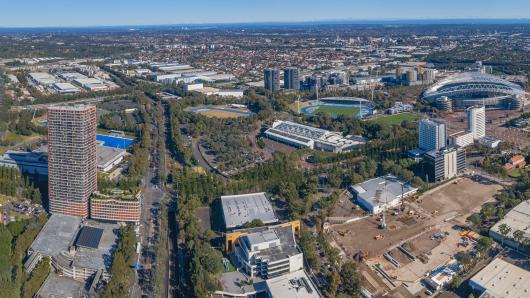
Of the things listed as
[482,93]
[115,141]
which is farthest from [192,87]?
[482,93]

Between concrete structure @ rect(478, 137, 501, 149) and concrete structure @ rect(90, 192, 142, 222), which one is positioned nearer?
concrete structure @ rect(90, 192, 142, 222)

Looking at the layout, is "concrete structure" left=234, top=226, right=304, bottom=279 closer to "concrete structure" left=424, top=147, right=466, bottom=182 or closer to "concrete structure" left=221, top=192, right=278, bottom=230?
"concrete structure" left=221, top=192, right=278, bottom=230

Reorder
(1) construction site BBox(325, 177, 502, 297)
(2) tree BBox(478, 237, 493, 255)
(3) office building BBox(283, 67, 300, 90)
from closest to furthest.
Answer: (1) construction site BBox(325, 177, 502, 297), (2) tree BBox(478, 237, 493, 255), (3) office building BBox(283, 67, 300, 90)

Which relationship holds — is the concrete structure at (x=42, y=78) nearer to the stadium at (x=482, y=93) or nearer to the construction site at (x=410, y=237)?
the stadium at (x=482, y=93)

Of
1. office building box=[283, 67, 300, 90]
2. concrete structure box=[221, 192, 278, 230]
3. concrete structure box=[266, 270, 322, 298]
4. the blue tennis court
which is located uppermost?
office building box=[283, 67, 300, 90]

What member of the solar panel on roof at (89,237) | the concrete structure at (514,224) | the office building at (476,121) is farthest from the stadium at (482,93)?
the solar panel on roof at (89,237)

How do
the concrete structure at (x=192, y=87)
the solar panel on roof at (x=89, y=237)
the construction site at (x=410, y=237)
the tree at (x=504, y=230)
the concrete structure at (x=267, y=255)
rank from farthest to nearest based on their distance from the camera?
the concrete structure at (x=192, y=87), the tree at (x=504, y=230), the solar panel on roof at (x=89, y=237), the construction site at (x=410, y=237), the concrete structure at (x=267, y=255)

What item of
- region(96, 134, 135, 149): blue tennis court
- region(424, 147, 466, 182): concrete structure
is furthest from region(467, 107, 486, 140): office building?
region(96, 134, 135, 149): blue tennis court
